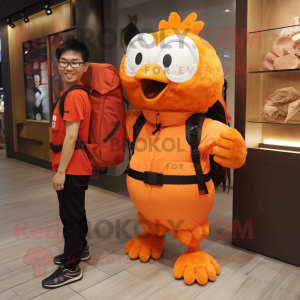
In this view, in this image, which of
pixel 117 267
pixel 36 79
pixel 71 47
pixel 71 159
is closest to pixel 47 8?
pixel 36 79

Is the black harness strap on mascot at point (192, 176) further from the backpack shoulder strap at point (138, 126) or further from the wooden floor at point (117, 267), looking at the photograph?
the wooden floor at point (117, 267)

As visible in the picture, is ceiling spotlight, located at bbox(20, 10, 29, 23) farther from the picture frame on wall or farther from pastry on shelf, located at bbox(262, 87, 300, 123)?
pastry on shelf, located at bbox(262, 87, 300, 123)

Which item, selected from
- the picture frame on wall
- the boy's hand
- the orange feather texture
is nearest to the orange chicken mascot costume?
the orange feather texture

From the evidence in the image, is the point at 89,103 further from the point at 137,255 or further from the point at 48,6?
the point at 48,6

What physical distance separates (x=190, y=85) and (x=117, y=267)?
1.30m

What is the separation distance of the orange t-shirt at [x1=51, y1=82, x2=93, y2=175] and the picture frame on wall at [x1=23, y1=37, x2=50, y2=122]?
11.6 ft

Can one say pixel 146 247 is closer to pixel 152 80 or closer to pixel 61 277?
pixel 61 277

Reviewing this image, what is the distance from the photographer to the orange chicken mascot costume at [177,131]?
1.79 metres

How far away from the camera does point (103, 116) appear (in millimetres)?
1979

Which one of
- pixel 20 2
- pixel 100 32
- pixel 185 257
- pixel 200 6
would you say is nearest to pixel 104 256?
pixel 185 257

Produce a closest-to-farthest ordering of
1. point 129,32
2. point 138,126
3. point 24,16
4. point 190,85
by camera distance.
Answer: point 190,85 < point 138,126 < point 129,32 < point 24,16

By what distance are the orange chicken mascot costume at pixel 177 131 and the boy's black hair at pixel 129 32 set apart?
1.83m

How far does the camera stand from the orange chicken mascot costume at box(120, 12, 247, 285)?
179cm

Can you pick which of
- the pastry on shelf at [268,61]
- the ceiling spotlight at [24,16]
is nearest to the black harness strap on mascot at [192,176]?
the pastry on shelf at [268,61]
